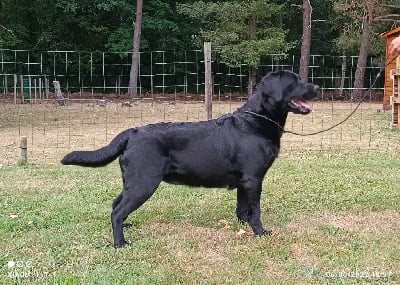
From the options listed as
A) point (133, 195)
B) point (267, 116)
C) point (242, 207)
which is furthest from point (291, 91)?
point (133, 195)

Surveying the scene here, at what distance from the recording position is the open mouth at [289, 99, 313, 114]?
4.70m

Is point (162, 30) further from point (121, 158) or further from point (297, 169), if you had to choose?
point (121, 158)

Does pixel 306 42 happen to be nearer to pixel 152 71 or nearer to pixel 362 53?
pixel 362 53

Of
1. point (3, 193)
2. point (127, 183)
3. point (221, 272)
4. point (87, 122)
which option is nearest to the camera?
point (221, 272)

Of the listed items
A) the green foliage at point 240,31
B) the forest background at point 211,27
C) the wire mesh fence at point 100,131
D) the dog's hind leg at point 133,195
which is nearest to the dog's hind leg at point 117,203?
the dog's hind leg at point 133,195

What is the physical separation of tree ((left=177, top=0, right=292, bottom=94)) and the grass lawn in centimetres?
2353

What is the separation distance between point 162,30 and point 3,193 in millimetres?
28731

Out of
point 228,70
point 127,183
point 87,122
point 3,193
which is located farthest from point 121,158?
point 228,70

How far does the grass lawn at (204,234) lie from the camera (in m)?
3.88

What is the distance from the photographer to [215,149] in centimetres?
477

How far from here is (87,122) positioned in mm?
16984

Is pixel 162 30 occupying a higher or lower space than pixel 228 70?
higher

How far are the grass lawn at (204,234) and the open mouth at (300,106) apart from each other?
3.56 feet

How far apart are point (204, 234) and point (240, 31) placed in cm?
2779
